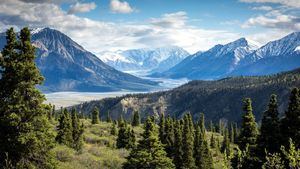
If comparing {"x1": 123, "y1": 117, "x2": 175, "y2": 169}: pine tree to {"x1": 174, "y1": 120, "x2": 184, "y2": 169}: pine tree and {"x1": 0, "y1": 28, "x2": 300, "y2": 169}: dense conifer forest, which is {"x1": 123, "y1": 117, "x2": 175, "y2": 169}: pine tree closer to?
{"x1": 0, "y1": 28, "x2": 300, "y2": 169}: dense conifer forest

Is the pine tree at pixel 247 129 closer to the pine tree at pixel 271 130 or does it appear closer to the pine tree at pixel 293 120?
the pine tree at pixel 271 130

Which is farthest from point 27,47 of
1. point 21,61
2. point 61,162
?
point 61,162

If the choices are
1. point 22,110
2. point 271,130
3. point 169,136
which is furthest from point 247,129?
point 22,110

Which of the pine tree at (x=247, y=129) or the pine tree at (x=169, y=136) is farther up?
the pine tree at (x=247, y=129)

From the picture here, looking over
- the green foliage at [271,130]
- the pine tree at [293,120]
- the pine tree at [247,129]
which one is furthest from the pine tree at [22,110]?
the pine tree at [247,129]

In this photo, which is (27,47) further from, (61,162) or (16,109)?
(61,162)

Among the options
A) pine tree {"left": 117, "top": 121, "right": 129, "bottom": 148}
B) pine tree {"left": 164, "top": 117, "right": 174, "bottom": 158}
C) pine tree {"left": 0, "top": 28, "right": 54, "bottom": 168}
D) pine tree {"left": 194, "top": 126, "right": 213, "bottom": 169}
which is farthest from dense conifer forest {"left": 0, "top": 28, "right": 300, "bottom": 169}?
pine tree {"left": 117, "top": 121, "right": 129, "bottom": 148}

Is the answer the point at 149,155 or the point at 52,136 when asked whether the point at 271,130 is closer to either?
the point at 149,155
